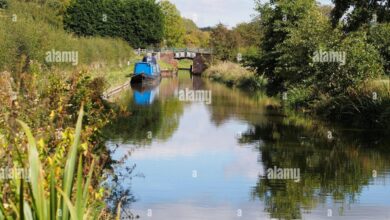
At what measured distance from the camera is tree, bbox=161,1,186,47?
101 metres

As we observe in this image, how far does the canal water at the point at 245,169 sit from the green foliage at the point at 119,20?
54.1m

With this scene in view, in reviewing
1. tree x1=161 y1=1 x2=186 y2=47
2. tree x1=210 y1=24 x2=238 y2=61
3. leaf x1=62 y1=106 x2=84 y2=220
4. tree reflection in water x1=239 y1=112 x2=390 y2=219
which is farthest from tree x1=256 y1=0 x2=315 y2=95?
tree x1=161 y1=1 x2=186 y2=47

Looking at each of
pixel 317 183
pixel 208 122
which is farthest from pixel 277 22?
pixel 317 183

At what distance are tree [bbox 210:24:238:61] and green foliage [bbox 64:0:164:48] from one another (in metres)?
9.84

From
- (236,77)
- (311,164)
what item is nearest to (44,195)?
Result: (311,164)

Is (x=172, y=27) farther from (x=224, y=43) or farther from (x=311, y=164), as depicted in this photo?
(x=311, y=164)

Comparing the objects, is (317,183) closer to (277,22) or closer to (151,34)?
(277,22)

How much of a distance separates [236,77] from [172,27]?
171 ft

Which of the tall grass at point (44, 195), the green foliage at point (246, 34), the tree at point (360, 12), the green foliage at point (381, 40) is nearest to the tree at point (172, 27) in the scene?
the green foliage at point (246, 34)

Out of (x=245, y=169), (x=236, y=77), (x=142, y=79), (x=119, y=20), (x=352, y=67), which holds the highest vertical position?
(x=119, y=20)

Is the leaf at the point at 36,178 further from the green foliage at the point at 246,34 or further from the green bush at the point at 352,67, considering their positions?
the green foliage at the point at 246,34

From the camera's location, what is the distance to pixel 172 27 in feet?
338

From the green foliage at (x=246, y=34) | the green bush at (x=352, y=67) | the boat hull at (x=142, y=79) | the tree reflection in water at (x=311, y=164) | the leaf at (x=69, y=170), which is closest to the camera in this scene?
the leaf at (x=69, y=170)

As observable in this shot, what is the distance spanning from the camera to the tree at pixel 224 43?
7269 cm
